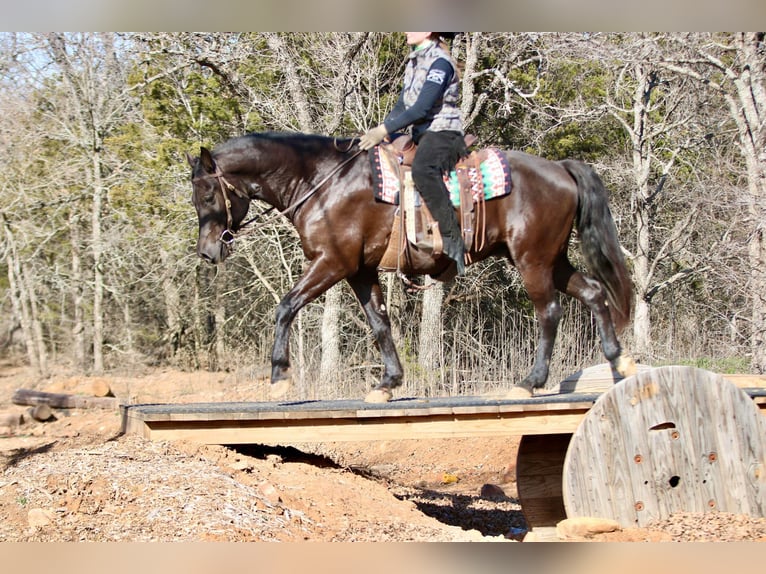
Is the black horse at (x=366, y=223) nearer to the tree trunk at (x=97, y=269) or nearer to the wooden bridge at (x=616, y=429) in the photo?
the wooden bridge at (x=616, y=429)

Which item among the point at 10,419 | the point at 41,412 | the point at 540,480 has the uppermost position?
the point at 41,412

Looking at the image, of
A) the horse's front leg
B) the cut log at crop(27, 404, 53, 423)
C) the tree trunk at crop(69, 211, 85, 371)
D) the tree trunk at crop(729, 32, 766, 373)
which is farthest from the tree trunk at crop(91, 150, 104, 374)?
the tree trunk at crop(729, 32, 766, 373)

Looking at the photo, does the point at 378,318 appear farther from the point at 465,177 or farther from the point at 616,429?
the point at 616,429

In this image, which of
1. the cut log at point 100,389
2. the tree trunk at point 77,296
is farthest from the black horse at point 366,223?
the tree trunk at point 77,296

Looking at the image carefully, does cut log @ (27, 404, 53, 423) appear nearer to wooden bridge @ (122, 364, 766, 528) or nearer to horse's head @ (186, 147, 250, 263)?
wooden bridge @ (122, 364, 766, 528)

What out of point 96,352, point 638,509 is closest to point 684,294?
point 638,509

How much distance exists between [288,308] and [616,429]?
2702 mm

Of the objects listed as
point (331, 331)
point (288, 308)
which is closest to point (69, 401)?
point (331, 331)

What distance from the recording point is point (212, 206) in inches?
267

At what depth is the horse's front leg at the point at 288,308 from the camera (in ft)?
21.5

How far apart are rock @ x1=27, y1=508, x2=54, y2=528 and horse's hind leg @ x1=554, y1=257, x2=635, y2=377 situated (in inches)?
178
